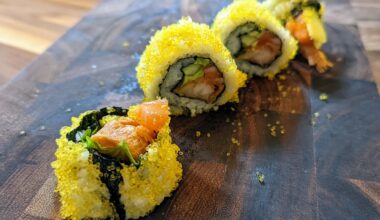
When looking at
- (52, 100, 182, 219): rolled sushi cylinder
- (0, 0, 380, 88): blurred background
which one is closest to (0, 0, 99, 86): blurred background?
(0, 0, 380, 88): blurred background

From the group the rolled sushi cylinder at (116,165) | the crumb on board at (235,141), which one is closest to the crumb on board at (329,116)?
the crumb on board at (235,141)

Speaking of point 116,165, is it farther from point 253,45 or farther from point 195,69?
point 253,45

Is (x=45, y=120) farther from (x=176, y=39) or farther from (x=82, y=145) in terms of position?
(x=176, y=39)

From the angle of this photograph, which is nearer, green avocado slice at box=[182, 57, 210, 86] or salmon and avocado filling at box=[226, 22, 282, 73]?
green avocado slice at box=[182, 57, 210, 86]

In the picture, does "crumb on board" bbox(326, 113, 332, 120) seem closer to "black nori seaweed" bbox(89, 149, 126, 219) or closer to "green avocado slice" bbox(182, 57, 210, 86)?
"green avocado slice" bbox(182, 57, 210, 86)

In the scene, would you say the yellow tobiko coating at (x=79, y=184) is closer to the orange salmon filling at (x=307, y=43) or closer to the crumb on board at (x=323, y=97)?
the crumb on board at (x=323, y=97)

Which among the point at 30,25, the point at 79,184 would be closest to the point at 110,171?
the point at 79,184
